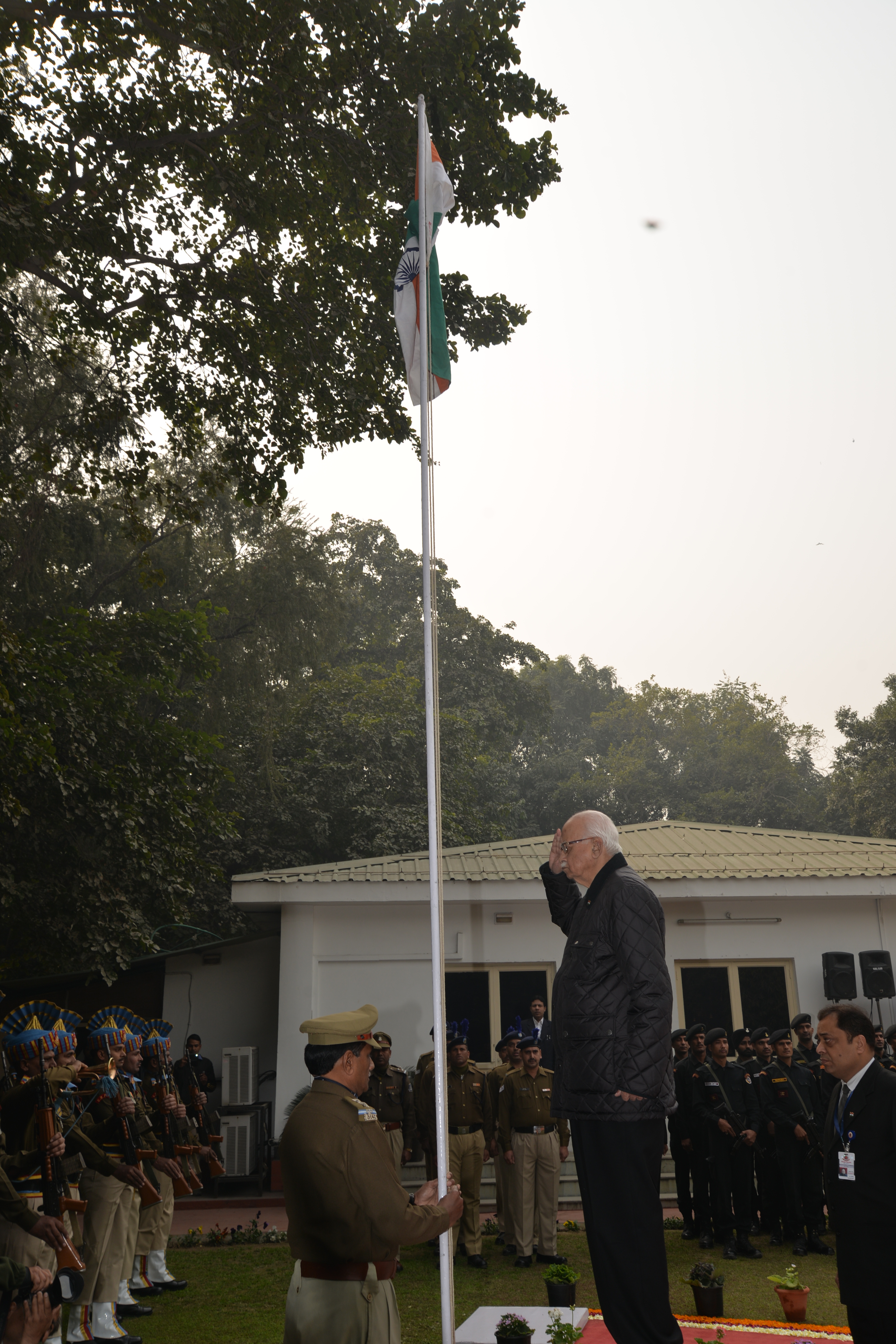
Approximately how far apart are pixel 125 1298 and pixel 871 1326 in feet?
20.0

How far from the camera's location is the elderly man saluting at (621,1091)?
11.1 ft

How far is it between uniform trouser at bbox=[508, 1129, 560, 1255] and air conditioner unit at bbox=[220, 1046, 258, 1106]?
250 inches

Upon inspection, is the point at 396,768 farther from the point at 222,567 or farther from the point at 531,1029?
the point at 531,1029

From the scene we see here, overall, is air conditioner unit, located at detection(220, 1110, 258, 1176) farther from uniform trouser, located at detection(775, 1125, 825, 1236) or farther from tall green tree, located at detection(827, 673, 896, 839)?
tall green tree, located at detection(827, 673, 896, 839)

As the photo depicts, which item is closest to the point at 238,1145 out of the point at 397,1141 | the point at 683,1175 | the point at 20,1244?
the point at 397,1141

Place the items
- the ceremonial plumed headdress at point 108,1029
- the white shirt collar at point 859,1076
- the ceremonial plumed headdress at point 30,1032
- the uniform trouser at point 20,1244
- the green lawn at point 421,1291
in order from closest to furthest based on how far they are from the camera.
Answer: the white shirt collar at point 859,1076
the uniform trouser at point 20,1244
the ceremonial plumed headdress at point 30,1032
the green lawn at point 421,1291
the ceremonial plumed headdress at point 108,1029

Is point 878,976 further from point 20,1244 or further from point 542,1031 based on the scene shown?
point 20,1244

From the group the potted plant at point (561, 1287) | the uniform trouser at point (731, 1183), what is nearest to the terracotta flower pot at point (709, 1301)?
the potted plant at point (561, 1287)

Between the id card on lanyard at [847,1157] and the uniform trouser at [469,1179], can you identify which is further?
the uniform trouser at [469,1179]

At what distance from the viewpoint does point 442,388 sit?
521cm

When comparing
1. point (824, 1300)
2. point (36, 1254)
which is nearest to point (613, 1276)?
point (36, 1254)

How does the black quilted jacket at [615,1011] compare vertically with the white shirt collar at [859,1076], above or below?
above

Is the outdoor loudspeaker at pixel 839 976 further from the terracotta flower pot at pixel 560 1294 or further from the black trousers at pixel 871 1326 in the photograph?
the black trousers at pixel 871 1326

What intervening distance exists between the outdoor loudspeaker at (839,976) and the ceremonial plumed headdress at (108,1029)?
8743mm
